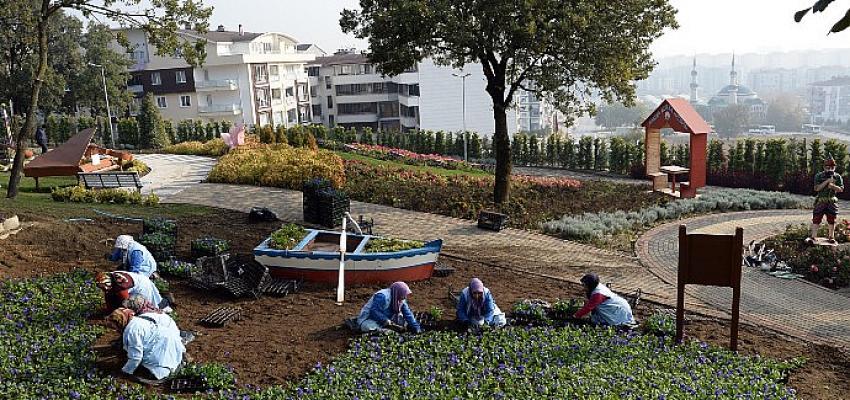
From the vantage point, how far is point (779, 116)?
13138 cm

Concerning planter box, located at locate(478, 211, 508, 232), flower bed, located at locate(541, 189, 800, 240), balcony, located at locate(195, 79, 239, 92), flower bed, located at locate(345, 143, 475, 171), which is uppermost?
balcony, located at locate(195, 79, 239, 92)

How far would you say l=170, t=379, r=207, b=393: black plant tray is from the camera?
780 centimetres

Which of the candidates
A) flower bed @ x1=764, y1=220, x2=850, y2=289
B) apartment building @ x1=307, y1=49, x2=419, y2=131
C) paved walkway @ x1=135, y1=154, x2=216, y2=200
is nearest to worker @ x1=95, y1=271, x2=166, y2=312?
paved walkway @ x1=135, y1=154, x2=216, y2=200

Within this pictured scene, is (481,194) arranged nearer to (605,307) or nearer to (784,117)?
(605,307)

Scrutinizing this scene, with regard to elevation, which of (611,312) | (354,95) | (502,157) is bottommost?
(611,312)

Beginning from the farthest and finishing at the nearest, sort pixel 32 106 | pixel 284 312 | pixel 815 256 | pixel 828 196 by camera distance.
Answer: pixel 32 106 < pixel 828 196 < pixel 815 256 < pixel 284 312

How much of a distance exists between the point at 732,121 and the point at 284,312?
353ft

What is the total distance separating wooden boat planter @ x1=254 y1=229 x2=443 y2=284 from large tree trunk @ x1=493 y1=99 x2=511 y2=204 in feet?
24.6

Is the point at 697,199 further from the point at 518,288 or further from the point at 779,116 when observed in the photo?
the point at 779,116

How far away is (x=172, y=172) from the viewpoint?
2586cm

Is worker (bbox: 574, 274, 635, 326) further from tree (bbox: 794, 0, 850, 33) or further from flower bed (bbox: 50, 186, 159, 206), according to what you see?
flower bed (bbox: 50, 186, 159, 206)

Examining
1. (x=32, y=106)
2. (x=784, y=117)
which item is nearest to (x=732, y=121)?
(x=784, y=117)

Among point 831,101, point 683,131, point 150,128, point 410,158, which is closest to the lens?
point 683,131

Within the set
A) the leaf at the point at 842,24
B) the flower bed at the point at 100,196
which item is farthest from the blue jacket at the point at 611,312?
the flower bed at the point at 100,196
